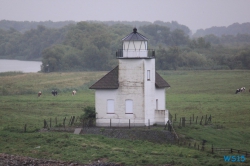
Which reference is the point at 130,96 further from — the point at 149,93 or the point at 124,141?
the point at 124,141

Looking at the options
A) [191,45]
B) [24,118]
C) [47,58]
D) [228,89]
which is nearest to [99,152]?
[24,118]

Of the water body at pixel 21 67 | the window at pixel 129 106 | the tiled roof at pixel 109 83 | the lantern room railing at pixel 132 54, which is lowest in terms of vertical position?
the window at pixel 129 106

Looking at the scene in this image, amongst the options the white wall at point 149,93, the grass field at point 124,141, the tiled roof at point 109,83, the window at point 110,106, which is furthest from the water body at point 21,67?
the white wall at point 149,93

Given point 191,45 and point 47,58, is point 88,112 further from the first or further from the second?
point 191,45

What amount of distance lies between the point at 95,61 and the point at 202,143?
295 ft

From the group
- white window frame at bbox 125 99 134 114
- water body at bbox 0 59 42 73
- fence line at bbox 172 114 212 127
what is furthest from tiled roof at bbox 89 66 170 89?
water body at bbox 0 59 42 73

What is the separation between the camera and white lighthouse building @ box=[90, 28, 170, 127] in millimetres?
41906

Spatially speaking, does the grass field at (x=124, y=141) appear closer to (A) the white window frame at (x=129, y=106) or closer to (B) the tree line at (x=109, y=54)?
(A) the white window frame at (x=129, y=106)

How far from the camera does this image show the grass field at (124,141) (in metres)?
34.1

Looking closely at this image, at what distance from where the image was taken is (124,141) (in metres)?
38.0

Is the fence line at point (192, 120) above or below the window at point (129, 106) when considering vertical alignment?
below

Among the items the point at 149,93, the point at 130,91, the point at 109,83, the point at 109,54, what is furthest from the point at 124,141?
the point at 109,54

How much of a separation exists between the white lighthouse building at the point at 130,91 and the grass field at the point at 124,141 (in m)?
3.09

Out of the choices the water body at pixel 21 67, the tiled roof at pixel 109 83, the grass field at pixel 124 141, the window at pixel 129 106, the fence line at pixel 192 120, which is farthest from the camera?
the water body at pixel 21 67
